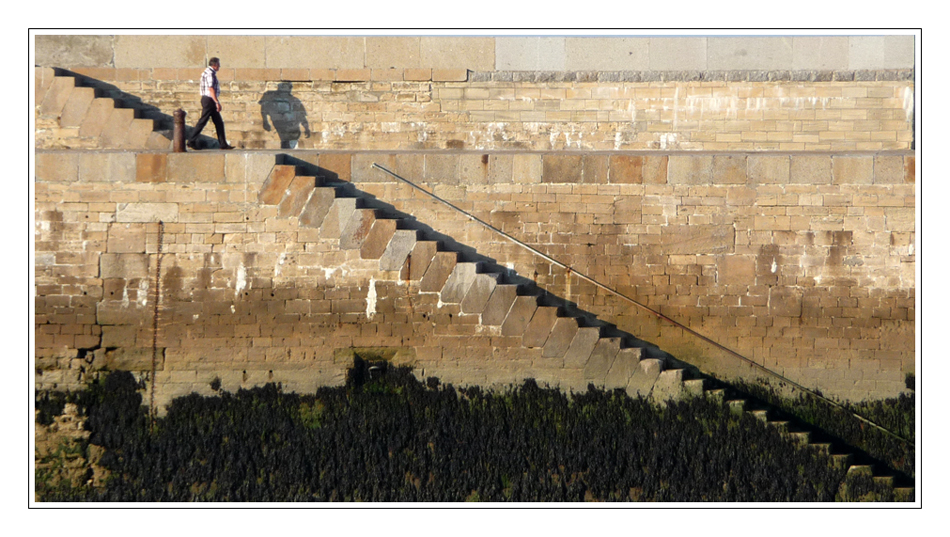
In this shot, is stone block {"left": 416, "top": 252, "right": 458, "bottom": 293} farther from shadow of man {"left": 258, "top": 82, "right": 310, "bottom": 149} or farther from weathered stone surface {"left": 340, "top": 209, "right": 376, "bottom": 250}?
shadow of man {"left": 258, "top": 82, "right": 310, "bottom": 149}

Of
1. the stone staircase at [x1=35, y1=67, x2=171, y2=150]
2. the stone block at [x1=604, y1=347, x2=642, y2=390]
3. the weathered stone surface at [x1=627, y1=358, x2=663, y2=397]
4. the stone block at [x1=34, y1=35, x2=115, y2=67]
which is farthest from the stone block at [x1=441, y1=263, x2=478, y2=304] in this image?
the stone block at [x1=34, y1=35, x2=115, y2=67]

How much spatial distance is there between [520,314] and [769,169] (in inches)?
124

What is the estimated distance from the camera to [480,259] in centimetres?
898

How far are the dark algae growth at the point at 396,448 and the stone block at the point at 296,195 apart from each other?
177cm

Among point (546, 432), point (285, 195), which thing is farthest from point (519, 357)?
point (285, 195)

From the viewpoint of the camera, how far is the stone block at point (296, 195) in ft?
27.8

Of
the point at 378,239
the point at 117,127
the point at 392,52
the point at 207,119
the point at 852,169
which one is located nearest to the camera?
the point at 378,239

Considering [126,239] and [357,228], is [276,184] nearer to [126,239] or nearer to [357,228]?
[357,228]

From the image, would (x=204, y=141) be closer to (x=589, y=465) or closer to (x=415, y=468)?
(x=415, y=468)

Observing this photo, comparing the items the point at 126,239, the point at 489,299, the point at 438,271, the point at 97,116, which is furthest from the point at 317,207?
the point at 97,116

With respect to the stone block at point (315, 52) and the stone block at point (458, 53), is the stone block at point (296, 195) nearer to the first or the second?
the stone block at point (315, 52)

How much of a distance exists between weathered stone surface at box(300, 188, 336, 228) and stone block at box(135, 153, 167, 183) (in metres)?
1.59

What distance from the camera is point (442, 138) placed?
415 inches
